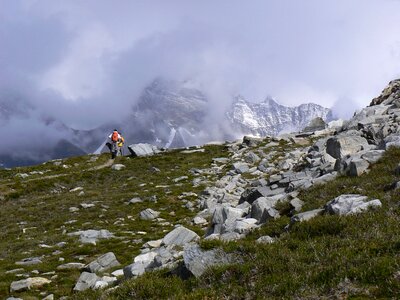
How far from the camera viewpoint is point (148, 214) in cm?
2806

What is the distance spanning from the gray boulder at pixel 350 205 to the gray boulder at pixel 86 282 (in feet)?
28.2

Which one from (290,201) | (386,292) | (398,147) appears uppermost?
(398,147)

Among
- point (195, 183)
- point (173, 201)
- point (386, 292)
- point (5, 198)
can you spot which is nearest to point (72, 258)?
point (173, 201)

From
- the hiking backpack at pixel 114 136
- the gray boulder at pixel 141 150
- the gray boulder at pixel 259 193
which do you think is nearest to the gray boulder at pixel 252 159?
the gray boulder at pixel 259 193

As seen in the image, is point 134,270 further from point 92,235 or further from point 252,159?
point 252,159

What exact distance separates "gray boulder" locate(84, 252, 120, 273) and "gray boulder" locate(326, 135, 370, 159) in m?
14.8

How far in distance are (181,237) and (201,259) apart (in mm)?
7828

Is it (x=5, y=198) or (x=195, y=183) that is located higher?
(x=5, y=198)

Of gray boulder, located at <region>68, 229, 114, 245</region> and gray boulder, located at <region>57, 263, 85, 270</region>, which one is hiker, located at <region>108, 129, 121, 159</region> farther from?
gray boulder, located at <region>57, 263, 85, 270</region>

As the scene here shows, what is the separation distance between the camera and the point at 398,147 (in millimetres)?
18922

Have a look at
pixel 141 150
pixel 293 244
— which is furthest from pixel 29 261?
pixel 141 150

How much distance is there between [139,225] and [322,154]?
42.9 feet

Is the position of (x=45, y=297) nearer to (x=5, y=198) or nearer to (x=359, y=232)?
(x=359, y=232)

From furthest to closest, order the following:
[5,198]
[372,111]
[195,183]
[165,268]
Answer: [5,198] < [195,183] < [372,111] < [165,268]
